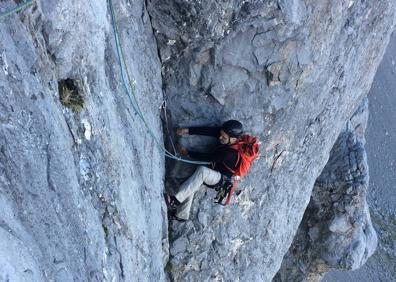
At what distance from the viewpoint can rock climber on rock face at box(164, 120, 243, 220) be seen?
957 centimetres

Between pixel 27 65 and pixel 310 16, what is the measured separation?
20.2 feet

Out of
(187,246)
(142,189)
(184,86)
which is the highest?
(184,86)

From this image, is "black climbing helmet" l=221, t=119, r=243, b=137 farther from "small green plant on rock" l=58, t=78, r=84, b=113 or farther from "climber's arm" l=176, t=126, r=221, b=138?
"small green plant on rock" l=58, t=78, r=84, b=113

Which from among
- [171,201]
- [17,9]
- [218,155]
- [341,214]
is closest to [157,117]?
[218,155]

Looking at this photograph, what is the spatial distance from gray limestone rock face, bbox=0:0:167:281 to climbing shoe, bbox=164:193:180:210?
3.52 feet

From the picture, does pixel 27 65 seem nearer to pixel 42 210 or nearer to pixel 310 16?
pixel 42 210

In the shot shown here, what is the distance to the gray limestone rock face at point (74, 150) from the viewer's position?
5188mm

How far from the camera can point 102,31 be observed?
711 centimetres

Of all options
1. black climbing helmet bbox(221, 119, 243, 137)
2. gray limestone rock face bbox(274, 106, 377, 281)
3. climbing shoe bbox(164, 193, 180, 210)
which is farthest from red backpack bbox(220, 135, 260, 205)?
gray limestone rock face bbox(274, 106, 377, 281)

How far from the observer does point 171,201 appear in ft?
32.9

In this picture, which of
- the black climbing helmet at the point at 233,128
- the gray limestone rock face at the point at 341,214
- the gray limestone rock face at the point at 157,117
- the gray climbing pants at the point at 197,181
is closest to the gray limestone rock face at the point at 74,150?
the gray limestone rock face at the point at 157,117

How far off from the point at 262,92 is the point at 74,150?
4.90m

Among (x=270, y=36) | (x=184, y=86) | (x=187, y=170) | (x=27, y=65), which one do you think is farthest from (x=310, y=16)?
(x=27, y=65)

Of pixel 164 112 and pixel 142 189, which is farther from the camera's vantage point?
pixel 164 112
